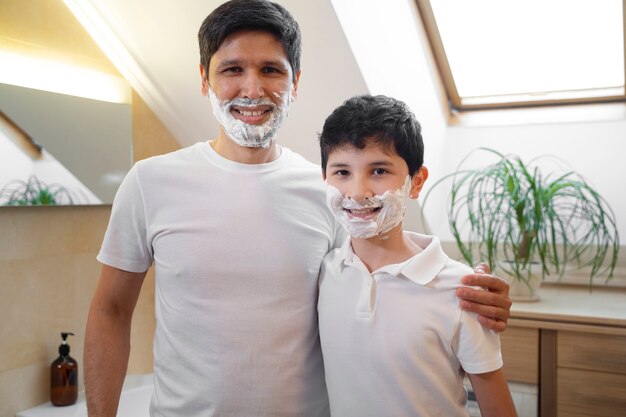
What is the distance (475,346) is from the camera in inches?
35.7

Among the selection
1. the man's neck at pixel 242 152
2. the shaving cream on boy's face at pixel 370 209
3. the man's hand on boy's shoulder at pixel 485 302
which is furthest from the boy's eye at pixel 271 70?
the man's hand on boy's shoulder at pixel 485 302

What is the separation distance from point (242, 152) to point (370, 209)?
0.89 ft

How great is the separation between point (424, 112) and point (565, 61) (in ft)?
1.77

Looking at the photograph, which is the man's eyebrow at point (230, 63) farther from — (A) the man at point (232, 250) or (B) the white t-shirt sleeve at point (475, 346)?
(B) the white t-shirt sleeve at point (475, 346)

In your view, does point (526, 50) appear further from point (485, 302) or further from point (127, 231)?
point (127, 231)

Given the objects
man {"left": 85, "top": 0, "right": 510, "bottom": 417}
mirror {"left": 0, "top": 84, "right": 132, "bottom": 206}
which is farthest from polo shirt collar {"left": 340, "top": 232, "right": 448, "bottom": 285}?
mirror {"left": 0, "top": 84, "right": 132, "bottom": 206}

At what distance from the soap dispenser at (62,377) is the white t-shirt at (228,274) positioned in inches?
23.4

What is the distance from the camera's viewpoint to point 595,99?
2.02m

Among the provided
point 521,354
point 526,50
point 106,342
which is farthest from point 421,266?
point 526,50

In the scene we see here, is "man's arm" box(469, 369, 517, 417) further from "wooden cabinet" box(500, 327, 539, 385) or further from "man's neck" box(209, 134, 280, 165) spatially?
"wooden cabinet" box(500, 327, 539, 385)

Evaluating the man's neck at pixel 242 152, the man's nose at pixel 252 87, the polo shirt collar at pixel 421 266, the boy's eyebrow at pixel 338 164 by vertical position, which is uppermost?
the man's nose at pixel 252 87

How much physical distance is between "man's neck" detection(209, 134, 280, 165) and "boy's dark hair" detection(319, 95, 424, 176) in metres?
0.13

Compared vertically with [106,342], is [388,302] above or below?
above

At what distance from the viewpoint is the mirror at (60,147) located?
146 centimetres
